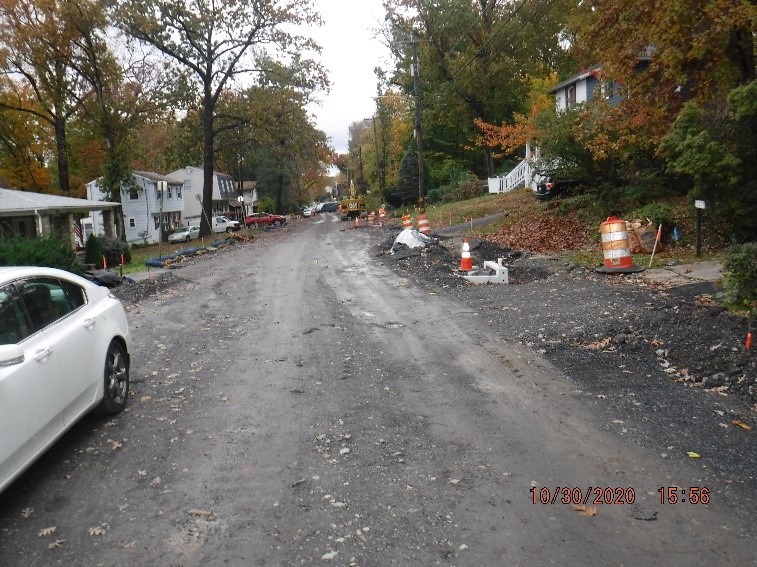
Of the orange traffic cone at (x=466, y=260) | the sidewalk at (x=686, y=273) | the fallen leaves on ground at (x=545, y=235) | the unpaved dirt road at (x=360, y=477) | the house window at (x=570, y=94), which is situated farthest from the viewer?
the house window at (x=570, y=94)

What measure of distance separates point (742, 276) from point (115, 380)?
7.23 metres

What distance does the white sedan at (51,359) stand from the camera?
4492 millimetres

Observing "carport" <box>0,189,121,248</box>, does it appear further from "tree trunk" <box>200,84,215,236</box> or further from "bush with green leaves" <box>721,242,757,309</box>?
"bush with green leaves" <box>721,242,757,309</box>

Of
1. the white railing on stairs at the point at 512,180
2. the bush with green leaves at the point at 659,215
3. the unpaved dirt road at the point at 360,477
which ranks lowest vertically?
the unpaved dirt road at the point at 360,477

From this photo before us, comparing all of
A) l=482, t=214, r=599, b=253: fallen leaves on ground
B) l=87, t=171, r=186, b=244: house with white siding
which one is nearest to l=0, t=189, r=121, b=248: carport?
l=482, t=214, r=599, b=253: fallen leaves on ground

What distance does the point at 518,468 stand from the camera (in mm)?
5051

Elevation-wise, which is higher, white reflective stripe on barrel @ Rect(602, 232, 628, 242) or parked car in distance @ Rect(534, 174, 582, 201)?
parked car in distance @ Rect(534, 174, 582, 201)

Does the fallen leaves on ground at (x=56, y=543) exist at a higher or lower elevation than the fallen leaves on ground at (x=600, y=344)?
lower

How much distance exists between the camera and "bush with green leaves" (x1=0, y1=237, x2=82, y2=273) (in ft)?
54.1

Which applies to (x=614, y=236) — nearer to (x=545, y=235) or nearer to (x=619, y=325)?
(x=619, y=325)

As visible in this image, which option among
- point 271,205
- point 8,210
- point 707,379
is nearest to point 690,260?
point 707,379

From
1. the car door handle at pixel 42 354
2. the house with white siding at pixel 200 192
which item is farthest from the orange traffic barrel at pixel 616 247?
the house with white siding at pixel 200 192

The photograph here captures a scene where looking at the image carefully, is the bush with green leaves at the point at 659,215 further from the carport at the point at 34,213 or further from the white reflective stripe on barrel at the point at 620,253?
the carport at the point at 34,213

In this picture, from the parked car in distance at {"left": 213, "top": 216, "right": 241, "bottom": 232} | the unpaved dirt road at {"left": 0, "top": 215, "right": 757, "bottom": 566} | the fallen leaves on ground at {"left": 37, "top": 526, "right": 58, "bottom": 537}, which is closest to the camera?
the unpaved dirt road at {"left": 0, "top": 215, "right": 757, "bottom": 566}
